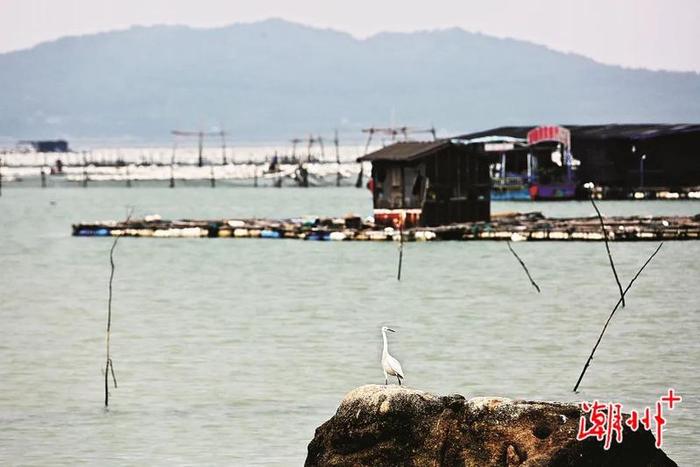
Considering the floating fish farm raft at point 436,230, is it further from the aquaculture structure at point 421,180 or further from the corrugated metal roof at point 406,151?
the corrugated metal roof at point 406,151

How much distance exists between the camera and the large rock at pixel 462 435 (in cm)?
1097

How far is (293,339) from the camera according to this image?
2536 cm

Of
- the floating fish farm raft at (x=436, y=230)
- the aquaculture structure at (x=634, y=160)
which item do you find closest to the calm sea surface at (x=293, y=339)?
the floating fish farm raft at (x=436, y=230)

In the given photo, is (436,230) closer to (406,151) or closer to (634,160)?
(406,151)

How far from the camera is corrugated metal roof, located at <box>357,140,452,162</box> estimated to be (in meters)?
43.5

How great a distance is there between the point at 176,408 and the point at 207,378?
240 centimetres

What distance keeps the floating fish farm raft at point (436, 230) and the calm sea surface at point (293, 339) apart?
692mm

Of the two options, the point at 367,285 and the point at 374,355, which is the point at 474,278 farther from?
the point at 374,355

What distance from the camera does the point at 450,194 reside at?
4622 centimetres

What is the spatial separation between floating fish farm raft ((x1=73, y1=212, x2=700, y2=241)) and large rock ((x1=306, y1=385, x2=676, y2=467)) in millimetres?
26835

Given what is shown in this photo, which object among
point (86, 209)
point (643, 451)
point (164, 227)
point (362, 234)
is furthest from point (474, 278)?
point (86, 209)

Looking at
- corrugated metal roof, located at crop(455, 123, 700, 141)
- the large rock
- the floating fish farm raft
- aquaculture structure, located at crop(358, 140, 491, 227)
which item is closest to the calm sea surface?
the floating fish farm raft

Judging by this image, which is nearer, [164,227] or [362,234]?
[362,234]

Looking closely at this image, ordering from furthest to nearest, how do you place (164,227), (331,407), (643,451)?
(164,227) → (331,407) → (643,451)
